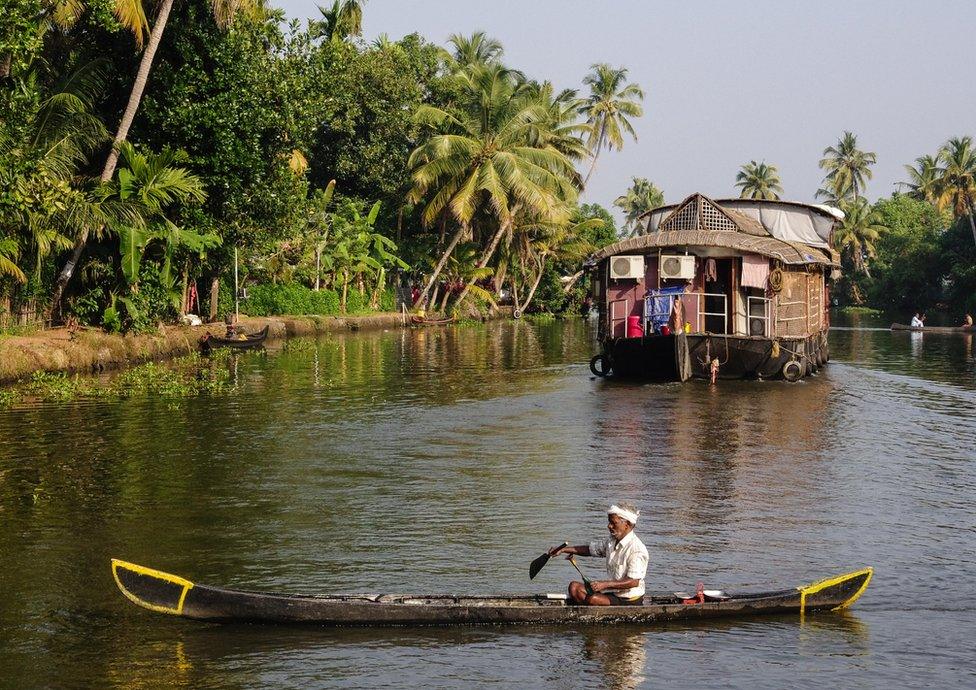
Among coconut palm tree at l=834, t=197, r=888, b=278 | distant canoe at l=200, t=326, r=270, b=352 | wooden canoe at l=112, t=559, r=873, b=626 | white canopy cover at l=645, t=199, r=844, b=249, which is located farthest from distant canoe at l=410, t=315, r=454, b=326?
coconut palm tree at l=834, t=197, r=888, b=278

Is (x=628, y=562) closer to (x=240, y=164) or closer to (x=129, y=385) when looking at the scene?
(x=129, y=385)

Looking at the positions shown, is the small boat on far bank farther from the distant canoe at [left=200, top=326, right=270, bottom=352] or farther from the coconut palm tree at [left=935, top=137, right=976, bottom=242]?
the coconut palm tree at [left=935, top=137, right=976, bottom=242]

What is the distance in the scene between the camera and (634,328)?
91.3 ft

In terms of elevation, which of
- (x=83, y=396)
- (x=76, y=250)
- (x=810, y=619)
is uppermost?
(x=76, y=250)

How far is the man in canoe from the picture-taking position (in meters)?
9.41

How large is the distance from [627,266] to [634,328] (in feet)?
5.07

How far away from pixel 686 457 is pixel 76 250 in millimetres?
18013

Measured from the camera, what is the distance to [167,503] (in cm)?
1411

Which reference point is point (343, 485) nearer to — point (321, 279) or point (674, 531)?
point (674, 531)

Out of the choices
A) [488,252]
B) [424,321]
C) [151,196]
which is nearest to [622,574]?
[151,196]

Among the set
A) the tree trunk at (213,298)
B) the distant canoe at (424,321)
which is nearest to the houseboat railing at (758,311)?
the tree trunk at (213,298)

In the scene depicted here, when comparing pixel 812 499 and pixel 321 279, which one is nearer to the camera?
pixel 812 499

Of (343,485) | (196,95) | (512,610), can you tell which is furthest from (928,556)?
(196,95)

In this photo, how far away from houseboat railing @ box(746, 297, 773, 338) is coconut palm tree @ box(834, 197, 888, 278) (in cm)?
6519
